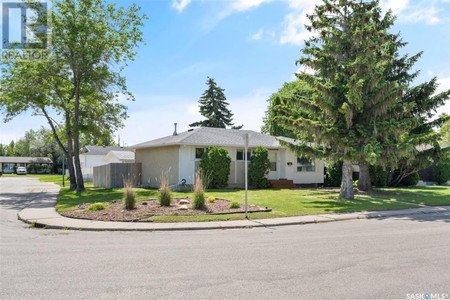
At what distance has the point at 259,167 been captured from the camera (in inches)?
901

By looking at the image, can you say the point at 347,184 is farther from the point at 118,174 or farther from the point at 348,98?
the point at 118,174

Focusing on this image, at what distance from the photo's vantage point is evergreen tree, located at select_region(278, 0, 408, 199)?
15.2 metres

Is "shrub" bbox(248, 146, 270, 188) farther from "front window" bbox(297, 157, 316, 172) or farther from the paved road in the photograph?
the paved road

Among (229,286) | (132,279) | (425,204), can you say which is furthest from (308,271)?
(425,204)

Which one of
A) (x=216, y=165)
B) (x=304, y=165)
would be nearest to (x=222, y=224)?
(x=216, y=165)

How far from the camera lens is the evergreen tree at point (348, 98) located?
1524 centimetres

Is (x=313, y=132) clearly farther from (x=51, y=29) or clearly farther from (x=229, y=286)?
(x=51, y=29)

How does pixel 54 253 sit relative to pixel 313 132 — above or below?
below

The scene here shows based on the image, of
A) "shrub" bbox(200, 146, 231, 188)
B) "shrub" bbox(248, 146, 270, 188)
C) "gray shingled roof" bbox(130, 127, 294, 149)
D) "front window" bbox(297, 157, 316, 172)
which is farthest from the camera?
"front window" bbox(297, 157, 316, 172)

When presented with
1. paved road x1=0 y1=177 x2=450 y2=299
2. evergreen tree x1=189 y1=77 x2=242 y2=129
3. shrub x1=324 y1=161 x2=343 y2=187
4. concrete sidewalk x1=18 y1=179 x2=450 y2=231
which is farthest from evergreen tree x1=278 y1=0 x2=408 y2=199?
evergreen tree x1=189 y1=77 x2=242 y2=129

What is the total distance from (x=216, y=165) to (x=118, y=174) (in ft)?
26.8

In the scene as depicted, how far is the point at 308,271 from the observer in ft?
17.6

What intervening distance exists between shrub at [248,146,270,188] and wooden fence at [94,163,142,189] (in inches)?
331

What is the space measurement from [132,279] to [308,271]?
2.74 metres
